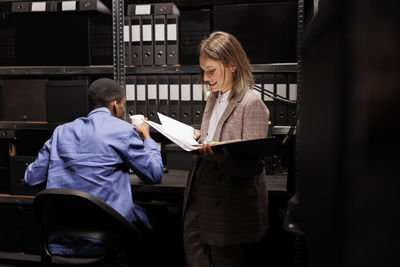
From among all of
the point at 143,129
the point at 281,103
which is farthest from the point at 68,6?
the point at 281,103

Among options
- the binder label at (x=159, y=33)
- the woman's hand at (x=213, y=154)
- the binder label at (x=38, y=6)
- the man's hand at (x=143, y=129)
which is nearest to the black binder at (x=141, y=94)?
the binder label at (x=159, y=33)

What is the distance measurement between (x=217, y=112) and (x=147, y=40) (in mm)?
759

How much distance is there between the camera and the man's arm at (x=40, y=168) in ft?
4.60

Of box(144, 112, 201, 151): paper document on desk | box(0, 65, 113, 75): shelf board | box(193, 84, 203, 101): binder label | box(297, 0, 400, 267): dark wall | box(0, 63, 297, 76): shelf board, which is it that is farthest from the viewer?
box(0, 65, 113, 75): shelf board

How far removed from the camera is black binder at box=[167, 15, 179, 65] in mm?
1962

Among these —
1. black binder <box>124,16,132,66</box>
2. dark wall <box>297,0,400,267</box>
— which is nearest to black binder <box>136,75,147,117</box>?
black binder <box>124,16,132,66</box>

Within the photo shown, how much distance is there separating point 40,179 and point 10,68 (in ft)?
3.49

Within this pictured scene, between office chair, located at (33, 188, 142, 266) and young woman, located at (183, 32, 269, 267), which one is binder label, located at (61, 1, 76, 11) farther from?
office chair, located at (33, 188, 142, 266)

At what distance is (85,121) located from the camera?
55.1 inches

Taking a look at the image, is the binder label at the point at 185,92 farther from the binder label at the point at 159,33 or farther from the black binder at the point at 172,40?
the binder label at the point at 159,33

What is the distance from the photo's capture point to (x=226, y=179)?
132 cm

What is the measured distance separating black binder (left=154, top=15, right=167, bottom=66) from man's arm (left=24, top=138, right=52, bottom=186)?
813 millimetres

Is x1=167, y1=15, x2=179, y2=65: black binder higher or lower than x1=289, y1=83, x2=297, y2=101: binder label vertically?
higher

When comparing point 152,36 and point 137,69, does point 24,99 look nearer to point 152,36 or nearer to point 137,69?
point 137,69
